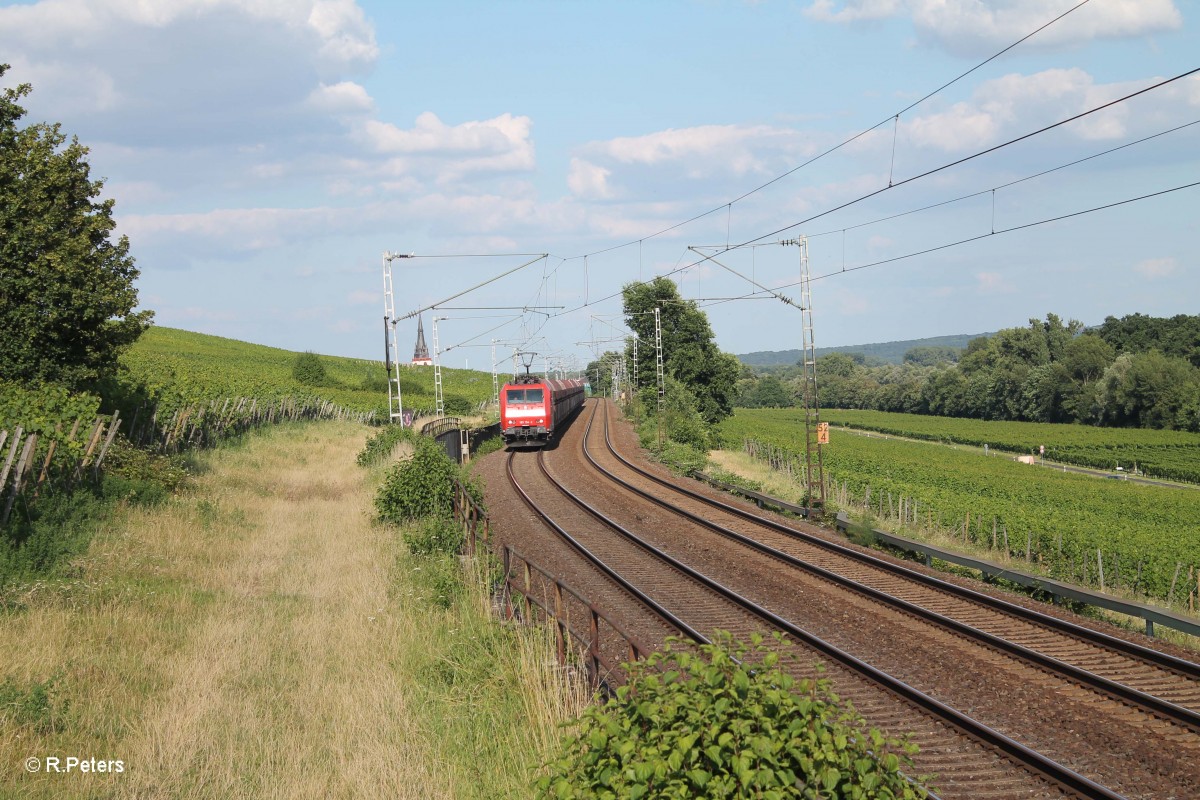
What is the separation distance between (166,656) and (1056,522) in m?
27.1

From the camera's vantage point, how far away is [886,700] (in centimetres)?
988

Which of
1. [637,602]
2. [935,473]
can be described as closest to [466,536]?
[637,602]

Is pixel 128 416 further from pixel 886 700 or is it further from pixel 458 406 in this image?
pixel 458 406

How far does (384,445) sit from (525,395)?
421 inches

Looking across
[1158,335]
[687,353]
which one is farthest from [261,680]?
[1158,335]

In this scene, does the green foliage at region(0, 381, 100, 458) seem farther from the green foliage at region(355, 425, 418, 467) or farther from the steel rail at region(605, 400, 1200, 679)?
the steel rail at region(605, 400, 1200, 679)

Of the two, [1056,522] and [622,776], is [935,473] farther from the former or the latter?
[622,776]

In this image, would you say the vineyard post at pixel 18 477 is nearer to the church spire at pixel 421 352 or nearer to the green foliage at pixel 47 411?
the green foliage at pixel 47 411

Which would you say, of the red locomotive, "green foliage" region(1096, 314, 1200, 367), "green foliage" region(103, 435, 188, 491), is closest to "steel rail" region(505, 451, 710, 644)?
"green foliage" region(103, 435, 188, 491)

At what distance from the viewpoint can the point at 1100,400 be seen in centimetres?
10038

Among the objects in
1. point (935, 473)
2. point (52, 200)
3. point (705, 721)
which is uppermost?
point (52, 200)

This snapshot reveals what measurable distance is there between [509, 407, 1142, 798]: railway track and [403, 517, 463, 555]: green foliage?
2.84 meters

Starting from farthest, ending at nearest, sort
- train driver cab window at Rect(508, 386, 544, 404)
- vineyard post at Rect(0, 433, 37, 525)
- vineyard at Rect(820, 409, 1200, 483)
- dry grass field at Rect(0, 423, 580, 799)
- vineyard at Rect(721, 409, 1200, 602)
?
vineyard at Rect(820, 409, 1200, 483)
train driver cab window at Rect(508, 386, 544, 404)
vineyard at Rect(721, 409, 1200, 602)
vineyard post at Rect(0, 433, 37, 525)
dry grass field at Rect(0, 423, 580, 799)

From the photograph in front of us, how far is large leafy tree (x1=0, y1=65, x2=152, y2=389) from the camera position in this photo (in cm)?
1884
